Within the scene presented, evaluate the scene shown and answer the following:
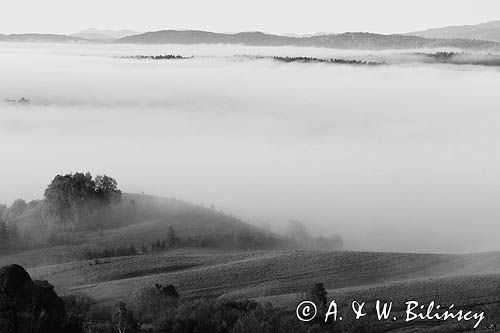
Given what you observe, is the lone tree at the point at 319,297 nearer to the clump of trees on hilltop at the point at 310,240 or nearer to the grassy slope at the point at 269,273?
the grassy slope at the point at 269,273

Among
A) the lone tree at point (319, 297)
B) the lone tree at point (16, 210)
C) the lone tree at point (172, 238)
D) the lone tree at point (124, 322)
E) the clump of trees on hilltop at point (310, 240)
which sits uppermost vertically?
the lone tree at point (124, 322)

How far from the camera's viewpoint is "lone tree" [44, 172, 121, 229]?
10262cm

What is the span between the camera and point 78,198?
343ft

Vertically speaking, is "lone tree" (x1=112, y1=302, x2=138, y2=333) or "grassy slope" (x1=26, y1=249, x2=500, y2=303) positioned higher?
"lone tree" (x1=112, y1=302, x2=138, y2=333)

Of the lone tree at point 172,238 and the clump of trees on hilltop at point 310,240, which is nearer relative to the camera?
the lone tree at point 172,238

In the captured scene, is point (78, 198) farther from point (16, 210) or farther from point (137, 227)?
point (16, 210)

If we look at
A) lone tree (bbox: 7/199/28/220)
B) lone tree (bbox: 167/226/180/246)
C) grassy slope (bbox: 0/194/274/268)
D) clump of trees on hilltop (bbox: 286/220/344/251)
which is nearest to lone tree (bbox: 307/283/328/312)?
grassy slope (bbox: 0/194/274/268)

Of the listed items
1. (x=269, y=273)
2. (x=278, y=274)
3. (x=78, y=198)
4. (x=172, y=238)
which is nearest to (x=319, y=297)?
(x=278, y=274)

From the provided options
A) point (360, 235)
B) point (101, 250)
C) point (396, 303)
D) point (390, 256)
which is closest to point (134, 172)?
point (360, 235)

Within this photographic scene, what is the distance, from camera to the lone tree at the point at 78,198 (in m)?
103

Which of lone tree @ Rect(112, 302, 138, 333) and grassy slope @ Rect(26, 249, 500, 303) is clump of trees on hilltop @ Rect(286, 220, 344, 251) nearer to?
grassy slope @ Rect(26, 249, 500, 303)

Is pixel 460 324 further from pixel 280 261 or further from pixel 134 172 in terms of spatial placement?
pixel 134 172

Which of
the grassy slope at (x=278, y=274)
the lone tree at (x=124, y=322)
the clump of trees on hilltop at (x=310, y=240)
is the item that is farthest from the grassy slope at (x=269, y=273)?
the clump of trees on hilltop at (x=310, y=240)

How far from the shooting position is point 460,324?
5194 centimetres
